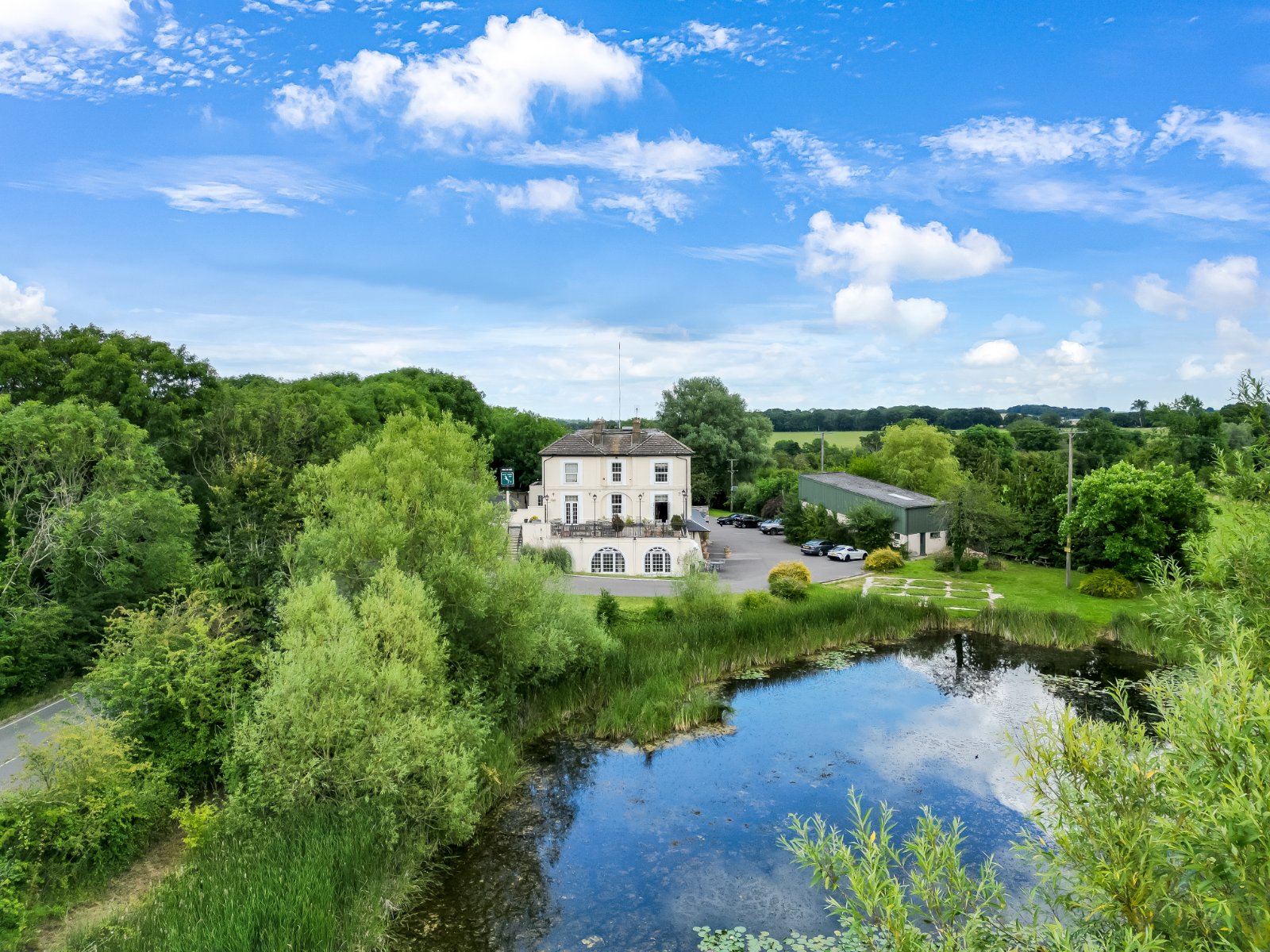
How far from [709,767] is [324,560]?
11.8 metres

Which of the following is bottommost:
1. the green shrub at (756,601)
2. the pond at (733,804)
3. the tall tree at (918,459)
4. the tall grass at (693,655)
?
the pond at (733,804)

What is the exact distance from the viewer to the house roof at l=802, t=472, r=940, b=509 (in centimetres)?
4919

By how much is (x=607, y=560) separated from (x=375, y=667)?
2668 centimetres

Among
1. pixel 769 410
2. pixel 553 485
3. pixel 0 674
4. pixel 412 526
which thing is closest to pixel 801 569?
pixel 553 485

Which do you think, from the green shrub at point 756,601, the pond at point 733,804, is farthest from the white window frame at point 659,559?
the pond at point 733,804

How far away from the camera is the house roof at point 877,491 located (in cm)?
4919

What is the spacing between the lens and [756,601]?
33.8 metres

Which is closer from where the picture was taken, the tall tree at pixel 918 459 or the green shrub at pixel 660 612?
the green shrub at pixel 660 612

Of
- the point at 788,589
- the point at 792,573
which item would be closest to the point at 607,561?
the point at 792,573

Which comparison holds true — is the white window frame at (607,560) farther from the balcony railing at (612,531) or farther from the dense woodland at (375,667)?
the dense woodland at (375,667)

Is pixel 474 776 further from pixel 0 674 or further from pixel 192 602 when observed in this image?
pixel 0 674

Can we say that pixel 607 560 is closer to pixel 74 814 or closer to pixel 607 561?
pixel 607 561

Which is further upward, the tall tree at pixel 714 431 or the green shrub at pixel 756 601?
the tall tree at pixel 714 431

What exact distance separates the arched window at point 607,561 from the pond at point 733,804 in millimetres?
16650
